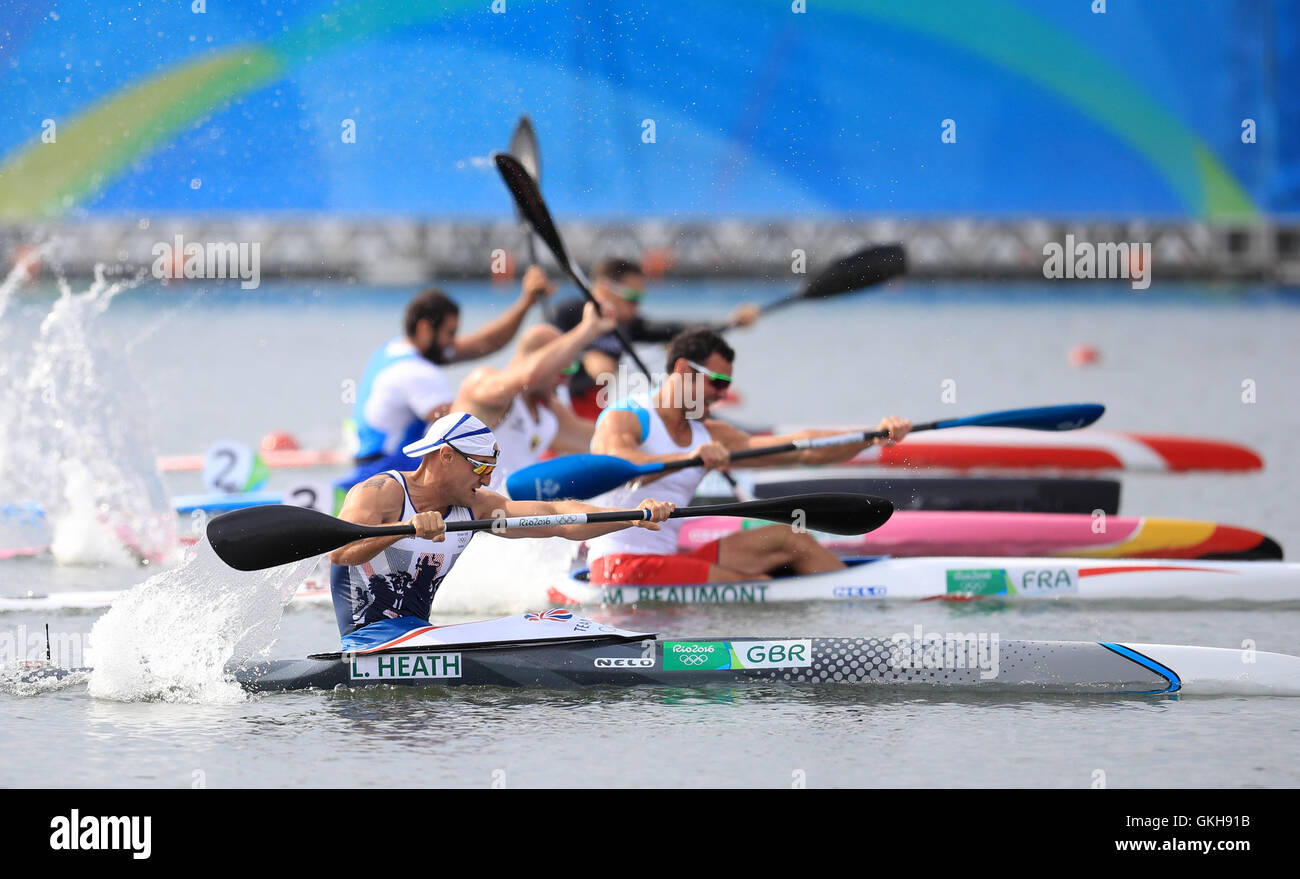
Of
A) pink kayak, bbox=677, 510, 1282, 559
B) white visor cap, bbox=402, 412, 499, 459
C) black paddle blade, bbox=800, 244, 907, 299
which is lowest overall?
pink kayak, bbox=677, 510, 1282, 559

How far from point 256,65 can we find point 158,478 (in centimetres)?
310

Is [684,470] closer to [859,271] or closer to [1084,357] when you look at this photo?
[859,271]

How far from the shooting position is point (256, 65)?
40.3ft

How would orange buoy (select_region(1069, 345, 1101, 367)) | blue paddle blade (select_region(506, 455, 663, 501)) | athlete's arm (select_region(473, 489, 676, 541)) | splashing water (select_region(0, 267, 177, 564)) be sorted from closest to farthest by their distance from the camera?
athlete's arm (select_region(473, 489, 676, 541)) < blue paddle blade (select_region(506, 455, 663, 501)) < splashing water (select_region(0, 267, 177, 564)) < orange buoy (select_region(1069, 345, 1101, 367))

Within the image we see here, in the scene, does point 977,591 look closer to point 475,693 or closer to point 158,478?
point 475,693

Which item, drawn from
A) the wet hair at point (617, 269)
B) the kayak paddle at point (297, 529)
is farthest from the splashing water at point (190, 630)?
the wet hair at point (617, 269)

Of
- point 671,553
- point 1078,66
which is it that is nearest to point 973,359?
point 1078,66

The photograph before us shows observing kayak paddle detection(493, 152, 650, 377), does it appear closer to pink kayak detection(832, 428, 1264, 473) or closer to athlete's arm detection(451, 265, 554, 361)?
athlete's arm detection(451, 265, 554, 361)

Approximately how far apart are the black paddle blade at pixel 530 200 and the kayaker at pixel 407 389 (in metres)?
0.80

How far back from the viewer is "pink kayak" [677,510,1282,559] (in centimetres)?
1041

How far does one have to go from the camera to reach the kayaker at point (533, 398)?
10.4 meters

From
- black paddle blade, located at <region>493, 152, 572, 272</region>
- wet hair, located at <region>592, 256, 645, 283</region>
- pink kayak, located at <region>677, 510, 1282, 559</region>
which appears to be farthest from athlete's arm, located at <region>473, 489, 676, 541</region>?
wet hair, located at <region>592, 256, 645, 283</region>

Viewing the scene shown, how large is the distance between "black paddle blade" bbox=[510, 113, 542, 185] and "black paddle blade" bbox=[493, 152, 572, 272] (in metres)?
2.51
